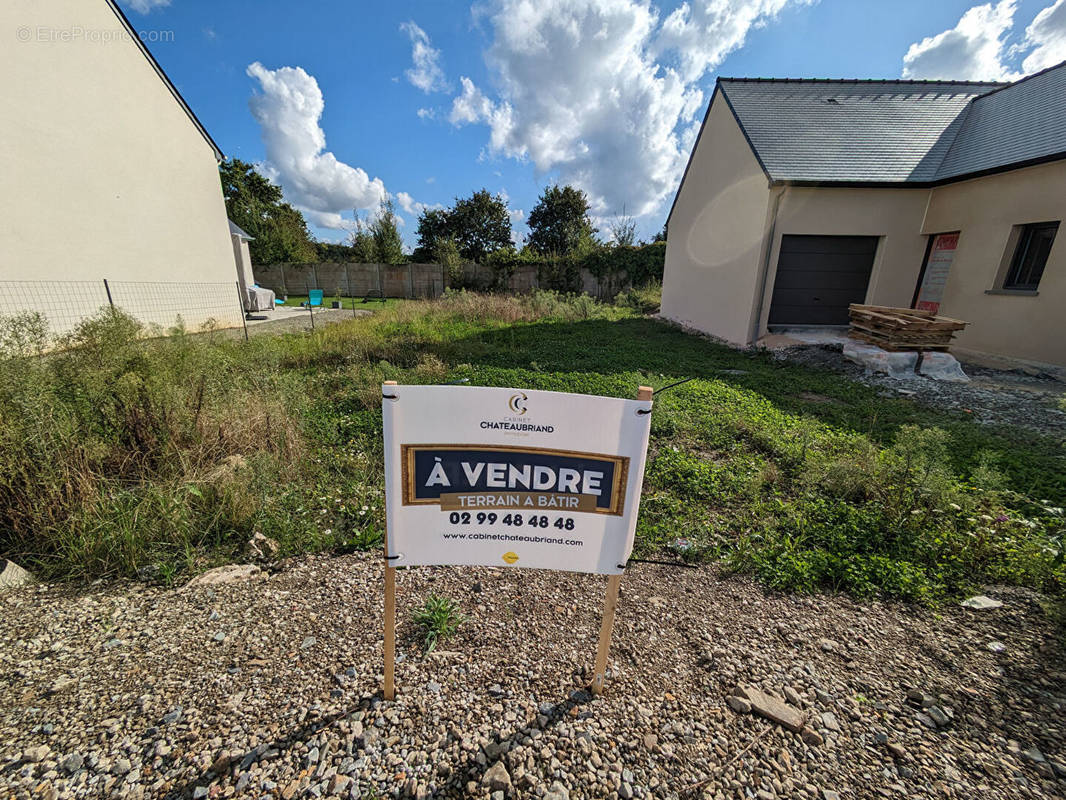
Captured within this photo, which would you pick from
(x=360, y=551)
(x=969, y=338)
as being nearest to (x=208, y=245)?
(x=360, y=551)

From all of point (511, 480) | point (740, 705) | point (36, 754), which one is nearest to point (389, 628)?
point (511, 480)

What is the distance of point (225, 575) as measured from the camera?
2406 mm

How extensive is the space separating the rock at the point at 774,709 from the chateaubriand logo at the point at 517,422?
1.40m

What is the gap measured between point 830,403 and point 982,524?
3240 mm

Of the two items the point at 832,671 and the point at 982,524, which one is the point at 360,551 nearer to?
the point at 832,671

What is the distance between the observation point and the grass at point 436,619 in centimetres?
197

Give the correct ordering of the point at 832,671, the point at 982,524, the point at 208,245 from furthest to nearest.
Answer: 1. the point at 208,245
2. the point at 982,524
3. the point at 832,671

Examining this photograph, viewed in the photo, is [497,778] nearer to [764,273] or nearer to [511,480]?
[511,480]

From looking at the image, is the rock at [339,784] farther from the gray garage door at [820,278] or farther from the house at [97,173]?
the gray garage door at [820,278]

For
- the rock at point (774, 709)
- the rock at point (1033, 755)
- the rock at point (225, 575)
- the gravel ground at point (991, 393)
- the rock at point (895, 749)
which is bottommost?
the rock at point (225, 575)

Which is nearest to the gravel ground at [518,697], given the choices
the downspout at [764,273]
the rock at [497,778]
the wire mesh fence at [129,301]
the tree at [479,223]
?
the rock at [497,778]

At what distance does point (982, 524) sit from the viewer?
2881 millimetres

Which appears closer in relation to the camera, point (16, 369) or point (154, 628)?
point (154, 628)

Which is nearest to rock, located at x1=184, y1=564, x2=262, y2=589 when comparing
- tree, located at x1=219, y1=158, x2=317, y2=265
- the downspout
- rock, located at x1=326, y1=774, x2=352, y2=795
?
rock, located at x1=326, y1=774, x2=352, y2=795
